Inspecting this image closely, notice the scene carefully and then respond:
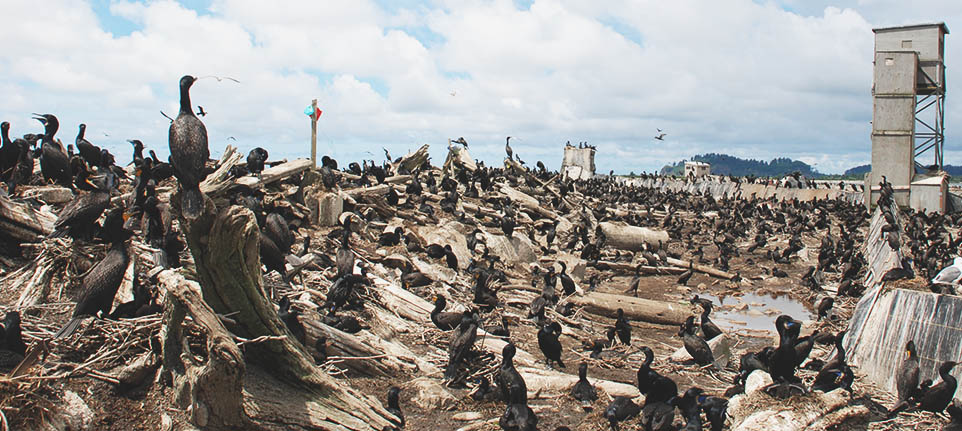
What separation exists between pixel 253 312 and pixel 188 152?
1744mm

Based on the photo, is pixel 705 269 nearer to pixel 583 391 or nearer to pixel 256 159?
pixel 583 391

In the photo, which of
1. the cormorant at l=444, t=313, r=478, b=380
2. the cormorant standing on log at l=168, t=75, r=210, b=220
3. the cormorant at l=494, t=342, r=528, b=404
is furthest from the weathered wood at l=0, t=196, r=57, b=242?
the cormorant at l=494, t=342, r=528, b=404

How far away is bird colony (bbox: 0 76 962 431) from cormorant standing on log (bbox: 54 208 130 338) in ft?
0.07

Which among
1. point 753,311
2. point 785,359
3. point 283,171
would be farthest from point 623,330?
point 283,171

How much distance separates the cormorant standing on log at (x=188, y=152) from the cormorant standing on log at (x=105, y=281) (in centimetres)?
100

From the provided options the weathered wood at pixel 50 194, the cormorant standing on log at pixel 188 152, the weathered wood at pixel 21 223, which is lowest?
the weathered wood at pixel 21 223

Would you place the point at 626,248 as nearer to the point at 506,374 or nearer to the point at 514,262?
the point at 514,262

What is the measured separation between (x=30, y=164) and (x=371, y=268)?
7.37 m

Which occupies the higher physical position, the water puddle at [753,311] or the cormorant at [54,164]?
the cormorant at [54,164]

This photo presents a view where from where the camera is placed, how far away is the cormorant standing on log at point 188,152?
5141 millimetres

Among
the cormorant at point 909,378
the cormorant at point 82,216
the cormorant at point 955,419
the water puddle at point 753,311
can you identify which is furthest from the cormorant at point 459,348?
the water puddle at point 753,311

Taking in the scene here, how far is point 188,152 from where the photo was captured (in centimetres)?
613

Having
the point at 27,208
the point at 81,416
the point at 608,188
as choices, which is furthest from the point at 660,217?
the point at 81,416

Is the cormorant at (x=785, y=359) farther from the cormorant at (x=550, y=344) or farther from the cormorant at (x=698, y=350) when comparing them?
the cormorant at (x=550, y=344)
